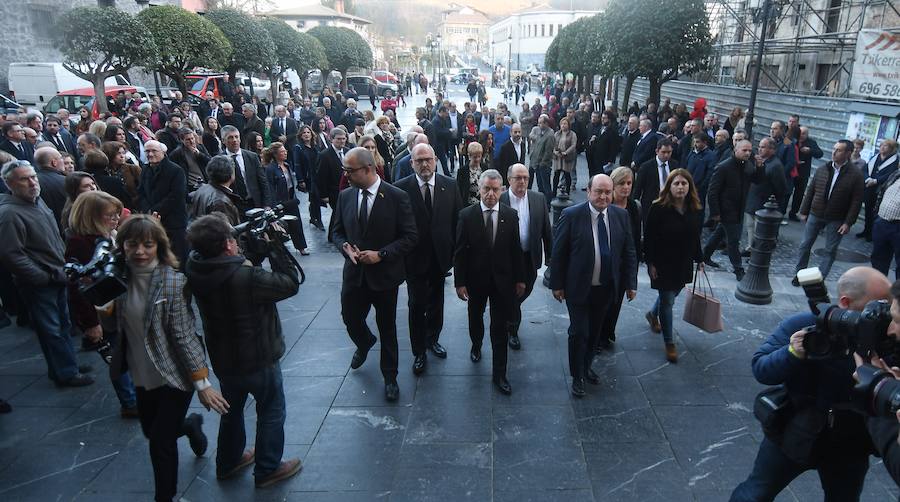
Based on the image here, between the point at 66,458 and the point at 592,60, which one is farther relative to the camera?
the point at 592,60

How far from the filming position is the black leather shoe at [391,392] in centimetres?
452

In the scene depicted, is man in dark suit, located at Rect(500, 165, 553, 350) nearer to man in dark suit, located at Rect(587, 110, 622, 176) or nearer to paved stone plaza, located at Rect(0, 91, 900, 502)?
paved stone plaza, located at Rect(0, 91, 900, 502)

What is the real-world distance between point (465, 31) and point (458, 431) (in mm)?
148314

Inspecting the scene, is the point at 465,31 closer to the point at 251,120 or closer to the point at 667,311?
the point at 251,120

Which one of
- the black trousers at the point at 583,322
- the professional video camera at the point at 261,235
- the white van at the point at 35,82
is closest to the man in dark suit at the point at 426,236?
the black trousers at the point at 583,322

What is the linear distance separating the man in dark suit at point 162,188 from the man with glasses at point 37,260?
1.47 metres

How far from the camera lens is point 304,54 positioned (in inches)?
1131

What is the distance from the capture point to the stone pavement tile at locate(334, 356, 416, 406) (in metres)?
4.54

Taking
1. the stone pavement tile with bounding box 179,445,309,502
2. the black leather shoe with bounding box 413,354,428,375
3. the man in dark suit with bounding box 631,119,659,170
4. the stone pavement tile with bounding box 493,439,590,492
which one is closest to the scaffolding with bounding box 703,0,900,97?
the man in dark suit with bounding box 631,119,659,170

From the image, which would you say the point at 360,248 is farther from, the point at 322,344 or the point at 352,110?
the point at 352,110

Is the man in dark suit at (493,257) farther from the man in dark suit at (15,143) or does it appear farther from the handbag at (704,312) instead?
the man in dark suit at (15,143)

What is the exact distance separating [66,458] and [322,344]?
Result: 2211 millimetres

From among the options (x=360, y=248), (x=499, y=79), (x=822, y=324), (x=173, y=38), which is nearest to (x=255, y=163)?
(x=360, y=248)

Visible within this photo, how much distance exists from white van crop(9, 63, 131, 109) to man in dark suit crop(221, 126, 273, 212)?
728 inches
